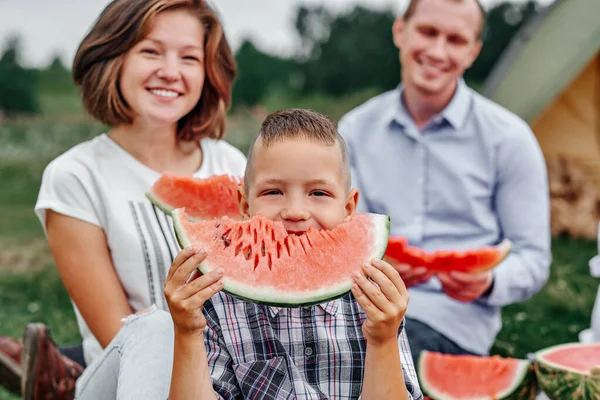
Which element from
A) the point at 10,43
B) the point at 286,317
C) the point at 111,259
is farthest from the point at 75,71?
the point at 10,43

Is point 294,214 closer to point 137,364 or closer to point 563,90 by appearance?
point 137,364

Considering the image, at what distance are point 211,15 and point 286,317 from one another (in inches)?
56.6

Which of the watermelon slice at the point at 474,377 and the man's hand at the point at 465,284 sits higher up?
the man's hand at the point at 465,284

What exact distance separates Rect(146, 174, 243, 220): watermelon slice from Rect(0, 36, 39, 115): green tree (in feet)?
27.3

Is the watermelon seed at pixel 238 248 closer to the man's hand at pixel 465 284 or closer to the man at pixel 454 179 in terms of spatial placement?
the man's hand at pixel 465 284

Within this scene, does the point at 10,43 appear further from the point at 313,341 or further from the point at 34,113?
the point at 313,341

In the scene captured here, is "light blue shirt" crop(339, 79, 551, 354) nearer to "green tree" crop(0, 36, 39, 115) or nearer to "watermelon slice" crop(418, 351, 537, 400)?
"watermelon slice" crop(418, 351, 537, 400)

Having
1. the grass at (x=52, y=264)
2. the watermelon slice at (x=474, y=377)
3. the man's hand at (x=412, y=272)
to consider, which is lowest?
the grass at (x=52, y=264)

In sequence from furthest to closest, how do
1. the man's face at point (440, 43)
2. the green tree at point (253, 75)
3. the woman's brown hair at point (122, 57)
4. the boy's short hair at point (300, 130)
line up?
the green tree at point (253, 75)
the man's face at point (440, 43)
the woman's brown hair at point (122, 57)
the boy's short hair at point (300, 130)

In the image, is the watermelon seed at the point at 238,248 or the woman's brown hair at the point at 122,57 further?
the woman's brown hair at the point at 122,57

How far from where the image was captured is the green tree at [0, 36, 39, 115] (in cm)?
991

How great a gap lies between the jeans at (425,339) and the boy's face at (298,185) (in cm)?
146

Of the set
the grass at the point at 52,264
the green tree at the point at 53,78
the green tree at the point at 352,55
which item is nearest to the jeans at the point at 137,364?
the grass at the point at 52,264

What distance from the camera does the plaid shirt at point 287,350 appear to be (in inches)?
70.4
